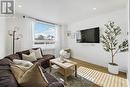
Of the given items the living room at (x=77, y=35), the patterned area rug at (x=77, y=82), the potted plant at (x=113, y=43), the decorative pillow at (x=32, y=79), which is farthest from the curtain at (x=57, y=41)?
the decorative pillow at (x=32, y=79)

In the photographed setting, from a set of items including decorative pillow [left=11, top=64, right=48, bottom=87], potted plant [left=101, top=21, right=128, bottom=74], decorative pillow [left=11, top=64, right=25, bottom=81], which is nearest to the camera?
decorative pillow [left=11, top=64, right=48, bottom=87]

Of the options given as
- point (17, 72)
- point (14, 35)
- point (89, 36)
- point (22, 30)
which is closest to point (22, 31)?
point (22, 30)

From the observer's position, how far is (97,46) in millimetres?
4598

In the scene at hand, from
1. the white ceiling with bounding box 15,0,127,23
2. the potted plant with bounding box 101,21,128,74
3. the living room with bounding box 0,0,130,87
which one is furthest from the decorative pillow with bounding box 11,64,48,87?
the potted plant with bounding box 101,21,128,74

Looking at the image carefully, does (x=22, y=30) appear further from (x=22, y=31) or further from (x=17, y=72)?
(x=17, y=72)

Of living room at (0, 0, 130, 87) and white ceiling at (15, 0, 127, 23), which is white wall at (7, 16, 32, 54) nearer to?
living room at (0, 0, 130, 87)

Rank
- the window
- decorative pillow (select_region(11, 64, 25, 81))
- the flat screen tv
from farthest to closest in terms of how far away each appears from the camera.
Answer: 1. the window
2. the flat screen tv
3. decorative pillow (select_region(11, 64, 25, 81))

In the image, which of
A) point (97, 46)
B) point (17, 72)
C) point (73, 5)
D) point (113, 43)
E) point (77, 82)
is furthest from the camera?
point (97, 46)

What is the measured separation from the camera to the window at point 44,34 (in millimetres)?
5801

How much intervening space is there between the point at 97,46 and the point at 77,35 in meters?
1.59

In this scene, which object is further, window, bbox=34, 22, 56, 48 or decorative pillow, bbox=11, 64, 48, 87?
Result: window, bbox=34, 22, 56, 48

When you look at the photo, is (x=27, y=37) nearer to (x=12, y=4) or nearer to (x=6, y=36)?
(x=6, y=36)

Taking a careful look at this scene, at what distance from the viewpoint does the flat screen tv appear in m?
4.54

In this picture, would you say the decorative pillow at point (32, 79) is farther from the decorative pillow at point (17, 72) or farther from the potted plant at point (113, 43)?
the potted plant at point (113, 43)
